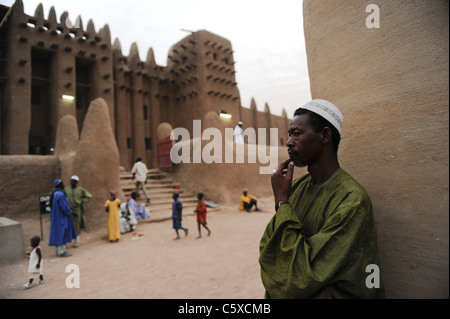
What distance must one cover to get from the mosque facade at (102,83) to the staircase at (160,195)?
5.27 metres

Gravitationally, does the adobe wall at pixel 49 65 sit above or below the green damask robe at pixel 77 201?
above

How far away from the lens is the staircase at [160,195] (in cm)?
981

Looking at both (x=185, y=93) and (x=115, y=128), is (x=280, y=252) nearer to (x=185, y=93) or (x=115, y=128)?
(x=115, y=128)

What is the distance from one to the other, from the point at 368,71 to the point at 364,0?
401mm

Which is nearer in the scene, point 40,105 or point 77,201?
point 77,201

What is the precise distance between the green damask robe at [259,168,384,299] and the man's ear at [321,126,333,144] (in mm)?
201

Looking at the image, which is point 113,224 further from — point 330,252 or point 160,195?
point 330,252

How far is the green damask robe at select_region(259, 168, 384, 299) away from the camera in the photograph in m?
0.96

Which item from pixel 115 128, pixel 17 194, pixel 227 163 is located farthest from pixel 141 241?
pixel 115 128

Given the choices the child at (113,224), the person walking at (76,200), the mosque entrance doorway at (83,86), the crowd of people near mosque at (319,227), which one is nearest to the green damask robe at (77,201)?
the person walking at (76,200)

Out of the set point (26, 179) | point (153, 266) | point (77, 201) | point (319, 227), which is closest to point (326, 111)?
point (319, 227)

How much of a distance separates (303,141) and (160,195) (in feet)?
35.7

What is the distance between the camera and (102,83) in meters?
17.3

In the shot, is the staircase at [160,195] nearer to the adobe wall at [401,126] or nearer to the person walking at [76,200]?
the person walking at [76,200]
